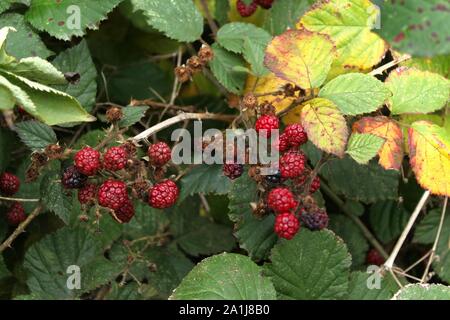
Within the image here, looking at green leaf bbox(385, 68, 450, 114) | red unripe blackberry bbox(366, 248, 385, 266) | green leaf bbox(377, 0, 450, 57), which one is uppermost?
green leaf bbox(377, 0, 450, 57)

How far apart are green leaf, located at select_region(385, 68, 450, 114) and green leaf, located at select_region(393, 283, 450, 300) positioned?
36 centimetres

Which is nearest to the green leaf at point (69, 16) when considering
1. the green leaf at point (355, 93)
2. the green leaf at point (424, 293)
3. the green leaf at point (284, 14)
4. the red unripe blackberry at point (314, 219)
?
the green leaf at point (284, 14)

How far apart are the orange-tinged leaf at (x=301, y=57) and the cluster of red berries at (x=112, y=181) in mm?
307

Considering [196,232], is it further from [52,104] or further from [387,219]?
[52,104]

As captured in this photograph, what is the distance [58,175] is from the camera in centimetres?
135

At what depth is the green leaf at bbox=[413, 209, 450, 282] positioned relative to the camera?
1.54 metres

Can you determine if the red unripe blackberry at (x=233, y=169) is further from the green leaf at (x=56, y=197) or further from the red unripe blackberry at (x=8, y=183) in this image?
the red unripe blackberry at (x=8, y=183)

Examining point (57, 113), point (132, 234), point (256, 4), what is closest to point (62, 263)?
point (132, 234)

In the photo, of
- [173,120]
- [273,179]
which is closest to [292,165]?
[273,179]

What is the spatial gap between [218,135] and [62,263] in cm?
48

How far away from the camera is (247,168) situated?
138 centimetres

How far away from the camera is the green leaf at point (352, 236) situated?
1.64 meters

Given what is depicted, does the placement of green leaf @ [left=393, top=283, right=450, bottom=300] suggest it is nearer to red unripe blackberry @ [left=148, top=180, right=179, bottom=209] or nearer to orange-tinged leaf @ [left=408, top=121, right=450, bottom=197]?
orange-tinged leaf @ [left=408, top=121, right=450, bottom=197]

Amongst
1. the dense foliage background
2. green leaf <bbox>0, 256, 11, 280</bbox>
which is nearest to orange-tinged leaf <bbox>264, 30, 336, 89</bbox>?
the dense foliage background
